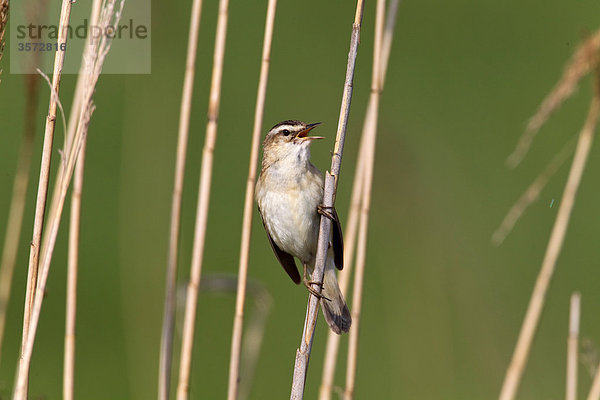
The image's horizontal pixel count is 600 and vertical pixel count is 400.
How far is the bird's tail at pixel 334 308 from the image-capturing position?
3021 millimetres

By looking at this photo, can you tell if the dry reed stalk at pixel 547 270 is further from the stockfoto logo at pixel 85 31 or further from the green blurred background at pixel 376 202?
the green blurred background at pixel 376 202

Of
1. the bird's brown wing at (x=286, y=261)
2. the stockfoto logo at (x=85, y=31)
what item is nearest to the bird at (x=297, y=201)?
the bird's brown wing at (x=286, y=261)

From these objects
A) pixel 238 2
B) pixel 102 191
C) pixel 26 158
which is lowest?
pixel 102 191

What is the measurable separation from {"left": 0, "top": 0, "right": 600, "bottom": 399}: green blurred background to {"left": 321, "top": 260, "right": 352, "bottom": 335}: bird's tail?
1.08m

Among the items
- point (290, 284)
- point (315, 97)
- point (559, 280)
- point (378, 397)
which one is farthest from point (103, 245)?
point (559, 280)

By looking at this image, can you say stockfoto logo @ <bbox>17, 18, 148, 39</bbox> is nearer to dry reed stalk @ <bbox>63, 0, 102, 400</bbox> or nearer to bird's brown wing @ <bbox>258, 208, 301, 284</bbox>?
dry reed stalk @ <bbox>63, 0, 102, 400</bbox>

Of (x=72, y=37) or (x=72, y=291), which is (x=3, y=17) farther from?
(x=72, y=37)

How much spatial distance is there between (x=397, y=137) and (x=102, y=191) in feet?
9.60

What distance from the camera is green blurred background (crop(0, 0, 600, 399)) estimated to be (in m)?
4.73

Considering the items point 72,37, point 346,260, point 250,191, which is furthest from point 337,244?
point 72,37

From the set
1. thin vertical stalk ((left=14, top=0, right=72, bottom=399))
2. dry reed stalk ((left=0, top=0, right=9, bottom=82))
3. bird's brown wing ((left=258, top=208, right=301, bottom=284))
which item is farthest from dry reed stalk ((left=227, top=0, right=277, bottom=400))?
bird's brown wing ((left=258, top=208, right=301, bottom=284))

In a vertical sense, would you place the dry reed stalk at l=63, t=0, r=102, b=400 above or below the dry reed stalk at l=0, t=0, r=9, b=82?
below

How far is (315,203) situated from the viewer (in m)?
3.05

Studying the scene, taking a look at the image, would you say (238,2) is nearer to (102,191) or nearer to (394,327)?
(102,191)
